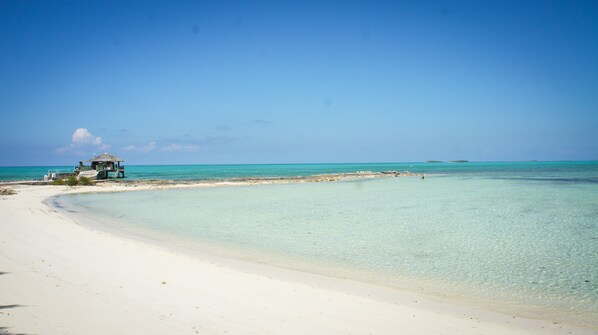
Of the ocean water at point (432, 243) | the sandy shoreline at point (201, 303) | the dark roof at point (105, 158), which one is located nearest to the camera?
the sandy shoreline at point (201, 303)

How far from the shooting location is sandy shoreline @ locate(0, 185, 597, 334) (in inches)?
183

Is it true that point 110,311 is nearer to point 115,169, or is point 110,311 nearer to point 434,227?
point 434,227

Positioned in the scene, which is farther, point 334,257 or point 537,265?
point 334,257

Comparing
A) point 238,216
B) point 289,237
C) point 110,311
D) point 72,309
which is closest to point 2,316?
point 72,309

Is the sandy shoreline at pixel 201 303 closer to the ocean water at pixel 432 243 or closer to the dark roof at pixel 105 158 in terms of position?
the ocean water at pixel 432 243

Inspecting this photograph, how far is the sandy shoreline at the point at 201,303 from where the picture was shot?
15.2ft

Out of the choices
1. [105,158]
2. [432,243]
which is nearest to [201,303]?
[432,243]

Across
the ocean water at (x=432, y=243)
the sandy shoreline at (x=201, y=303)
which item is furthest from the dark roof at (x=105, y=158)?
the sandy shoreline at (x=201, y=303)

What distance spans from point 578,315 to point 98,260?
905cm

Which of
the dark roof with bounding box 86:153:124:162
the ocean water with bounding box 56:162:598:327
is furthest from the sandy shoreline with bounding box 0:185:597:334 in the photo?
the dark roof with bounding box 86:153:124:162

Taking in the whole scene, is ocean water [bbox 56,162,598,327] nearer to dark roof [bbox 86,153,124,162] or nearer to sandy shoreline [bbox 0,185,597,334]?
sandy shoreline [bbox 0,185,597,334]

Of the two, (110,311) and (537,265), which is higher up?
(110,311)

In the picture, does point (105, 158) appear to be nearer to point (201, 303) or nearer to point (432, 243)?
point (432, 243)

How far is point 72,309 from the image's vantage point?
4977mm
